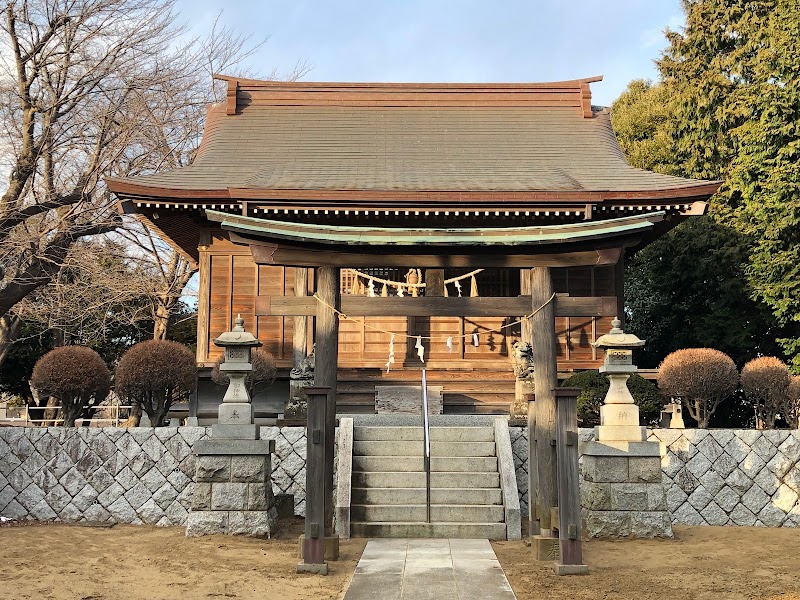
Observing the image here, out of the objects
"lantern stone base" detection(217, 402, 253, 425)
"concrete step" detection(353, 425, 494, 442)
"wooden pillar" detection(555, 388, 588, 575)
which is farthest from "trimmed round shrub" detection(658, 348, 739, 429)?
"lantern stone base" detection(217, 402, 253, 425)

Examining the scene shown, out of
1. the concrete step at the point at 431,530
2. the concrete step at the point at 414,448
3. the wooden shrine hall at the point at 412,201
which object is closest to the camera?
the concrete step at the point at 431,530

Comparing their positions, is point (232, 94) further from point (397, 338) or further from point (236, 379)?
point (236, 379)

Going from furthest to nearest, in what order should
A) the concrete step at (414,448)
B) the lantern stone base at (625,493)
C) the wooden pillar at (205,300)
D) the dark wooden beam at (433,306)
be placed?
the wooden pillar at (205,300) → the concrete step at (414,448) → the lantern stone base at (625,493) → the dark wooden beam at (433,306)

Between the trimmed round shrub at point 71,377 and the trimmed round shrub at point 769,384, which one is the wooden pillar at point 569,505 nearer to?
the trimmed round shrub at point 769,384

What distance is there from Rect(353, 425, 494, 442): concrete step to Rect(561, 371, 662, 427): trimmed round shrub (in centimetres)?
265

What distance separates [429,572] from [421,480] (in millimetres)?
2862

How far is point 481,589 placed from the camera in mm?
6582

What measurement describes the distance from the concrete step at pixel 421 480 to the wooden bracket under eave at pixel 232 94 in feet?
38.7

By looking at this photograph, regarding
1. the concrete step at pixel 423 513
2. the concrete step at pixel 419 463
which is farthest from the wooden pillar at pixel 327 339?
the concrete step at pixel 419 463

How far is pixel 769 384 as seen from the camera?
12492 millimetres

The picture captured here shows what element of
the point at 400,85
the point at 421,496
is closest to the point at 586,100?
the point at 400,85

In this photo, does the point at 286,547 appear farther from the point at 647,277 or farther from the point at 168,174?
the point at 647,277

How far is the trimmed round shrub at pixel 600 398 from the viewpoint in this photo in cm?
1280

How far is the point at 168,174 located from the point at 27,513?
717cm
